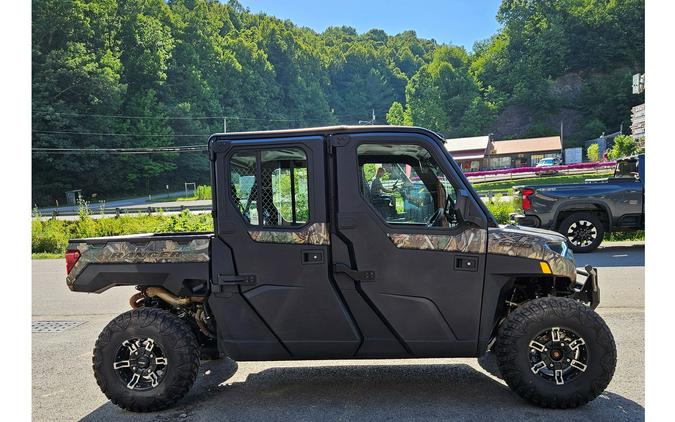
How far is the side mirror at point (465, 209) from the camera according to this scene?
396 centimetres

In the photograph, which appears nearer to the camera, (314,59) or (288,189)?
(288,189)

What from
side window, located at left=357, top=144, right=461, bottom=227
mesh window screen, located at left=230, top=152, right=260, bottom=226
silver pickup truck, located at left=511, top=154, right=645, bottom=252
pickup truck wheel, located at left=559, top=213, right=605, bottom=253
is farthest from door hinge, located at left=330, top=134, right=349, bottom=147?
pickup truck wheel, located at left=559, top=213, right=605, bottom=253

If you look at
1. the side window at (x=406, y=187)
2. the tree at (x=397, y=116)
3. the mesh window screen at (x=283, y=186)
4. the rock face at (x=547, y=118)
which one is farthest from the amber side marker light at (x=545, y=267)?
the rock face at (x=547, y=118)

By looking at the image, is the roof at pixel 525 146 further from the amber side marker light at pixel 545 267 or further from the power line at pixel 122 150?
the amber side marker light at pixel 545 267

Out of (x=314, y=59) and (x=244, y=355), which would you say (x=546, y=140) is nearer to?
(x=314, y=59)

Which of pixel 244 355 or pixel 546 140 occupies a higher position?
pixel 546 140

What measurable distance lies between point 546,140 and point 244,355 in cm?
8077

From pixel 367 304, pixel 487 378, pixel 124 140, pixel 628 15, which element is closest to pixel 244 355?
pixel 367 304

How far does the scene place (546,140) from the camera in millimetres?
77375

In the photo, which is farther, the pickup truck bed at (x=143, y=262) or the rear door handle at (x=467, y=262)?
the pickup truck bed at (x=143, y=262)

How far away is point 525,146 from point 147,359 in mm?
77397

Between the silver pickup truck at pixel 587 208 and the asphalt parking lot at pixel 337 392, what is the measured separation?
17.5 ft

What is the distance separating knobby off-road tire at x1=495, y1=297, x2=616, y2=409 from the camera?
3.89 metres

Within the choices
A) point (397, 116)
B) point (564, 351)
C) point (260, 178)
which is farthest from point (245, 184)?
point (397, 116)
